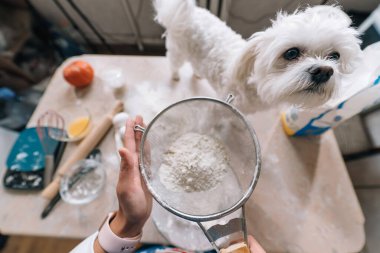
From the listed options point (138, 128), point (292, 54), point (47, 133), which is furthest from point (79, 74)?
point (292, 54)

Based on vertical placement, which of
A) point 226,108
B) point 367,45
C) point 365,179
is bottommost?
point 365,179

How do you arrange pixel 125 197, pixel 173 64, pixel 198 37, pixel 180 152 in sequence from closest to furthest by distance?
pixel 125 197, pixel 180 152, pixel 198 37, pixel 173 64

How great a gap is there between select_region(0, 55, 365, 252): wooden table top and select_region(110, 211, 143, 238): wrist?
0.36 ft

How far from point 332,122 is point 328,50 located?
0.20m

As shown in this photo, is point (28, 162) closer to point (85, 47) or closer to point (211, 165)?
point (211, 165)

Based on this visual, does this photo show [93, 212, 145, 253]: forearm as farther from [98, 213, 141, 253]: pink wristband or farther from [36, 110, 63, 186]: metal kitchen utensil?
[36, 110, 63, 186]: metal kitchen utensil

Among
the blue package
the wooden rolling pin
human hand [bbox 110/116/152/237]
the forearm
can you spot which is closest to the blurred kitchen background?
the blue package

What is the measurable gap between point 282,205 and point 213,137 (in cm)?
25

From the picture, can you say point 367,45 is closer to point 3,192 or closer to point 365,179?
point 365,179

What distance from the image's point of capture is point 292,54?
0.47m

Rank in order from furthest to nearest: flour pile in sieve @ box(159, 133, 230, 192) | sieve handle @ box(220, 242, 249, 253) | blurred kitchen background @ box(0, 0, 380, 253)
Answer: blurred kitchen background @ box(0, 0, 380, 253) → flour pile in sieve @ box(159, 133, 230, 192) → sieve handle @ box(220, 242, 249, 253)

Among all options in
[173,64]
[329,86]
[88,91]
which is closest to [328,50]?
[329,86]

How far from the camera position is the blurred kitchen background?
0.75 metres

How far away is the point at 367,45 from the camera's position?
0.49 meters
